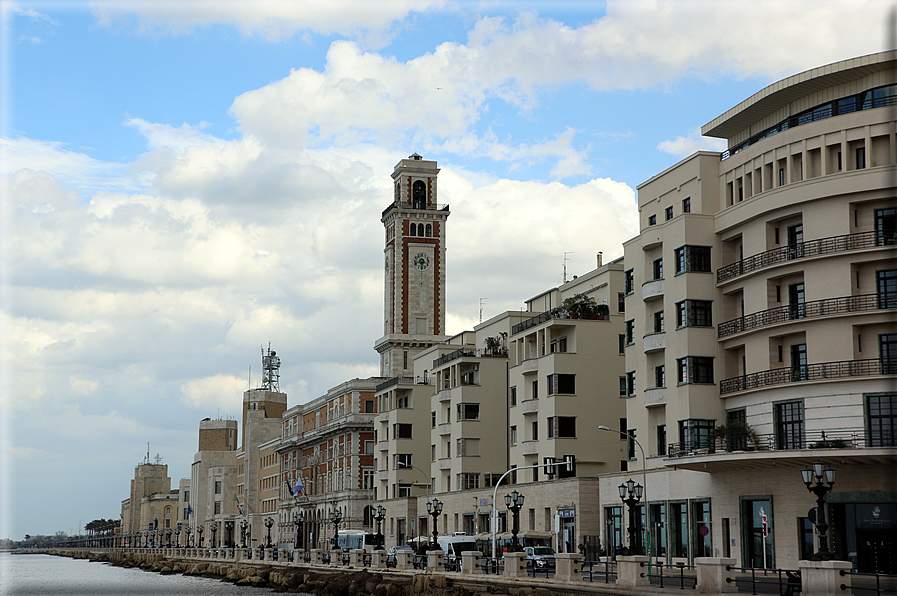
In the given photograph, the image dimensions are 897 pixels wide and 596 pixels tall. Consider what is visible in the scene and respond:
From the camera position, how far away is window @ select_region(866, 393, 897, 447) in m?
50.9

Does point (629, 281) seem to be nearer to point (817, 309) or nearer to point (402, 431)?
point (817, 309)

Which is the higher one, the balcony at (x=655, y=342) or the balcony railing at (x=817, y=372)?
the balcony at (x=655, y=342)

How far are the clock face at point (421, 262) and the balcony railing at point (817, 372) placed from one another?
7454 centimetres

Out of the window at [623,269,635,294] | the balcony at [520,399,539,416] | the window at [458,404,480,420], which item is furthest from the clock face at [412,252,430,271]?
the window at [623,269,635,294]

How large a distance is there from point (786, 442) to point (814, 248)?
1074 centimetres

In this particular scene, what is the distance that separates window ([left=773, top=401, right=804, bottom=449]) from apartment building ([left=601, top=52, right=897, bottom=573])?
107mm

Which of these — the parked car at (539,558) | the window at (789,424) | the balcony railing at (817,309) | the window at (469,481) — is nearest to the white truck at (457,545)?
the parked car at (539,558)

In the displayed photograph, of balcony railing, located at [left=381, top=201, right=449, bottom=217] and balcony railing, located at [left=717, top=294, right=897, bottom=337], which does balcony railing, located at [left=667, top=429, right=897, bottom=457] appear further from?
balcony railing, located at [left=381, top=201, right=449, bottom=217]

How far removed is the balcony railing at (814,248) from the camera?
53781 millimetres

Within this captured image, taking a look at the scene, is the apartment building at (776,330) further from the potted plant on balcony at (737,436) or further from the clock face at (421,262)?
the clock face at (421,262)

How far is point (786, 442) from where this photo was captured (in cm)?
5572

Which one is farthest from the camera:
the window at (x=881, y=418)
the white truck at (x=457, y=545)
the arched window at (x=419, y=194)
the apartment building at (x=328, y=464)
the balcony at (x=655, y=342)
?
the arched window at (x=419, y=194)

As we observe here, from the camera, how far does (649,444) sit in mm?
67500

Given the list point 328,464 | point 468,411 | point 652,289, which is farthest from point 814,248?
point 328,464
